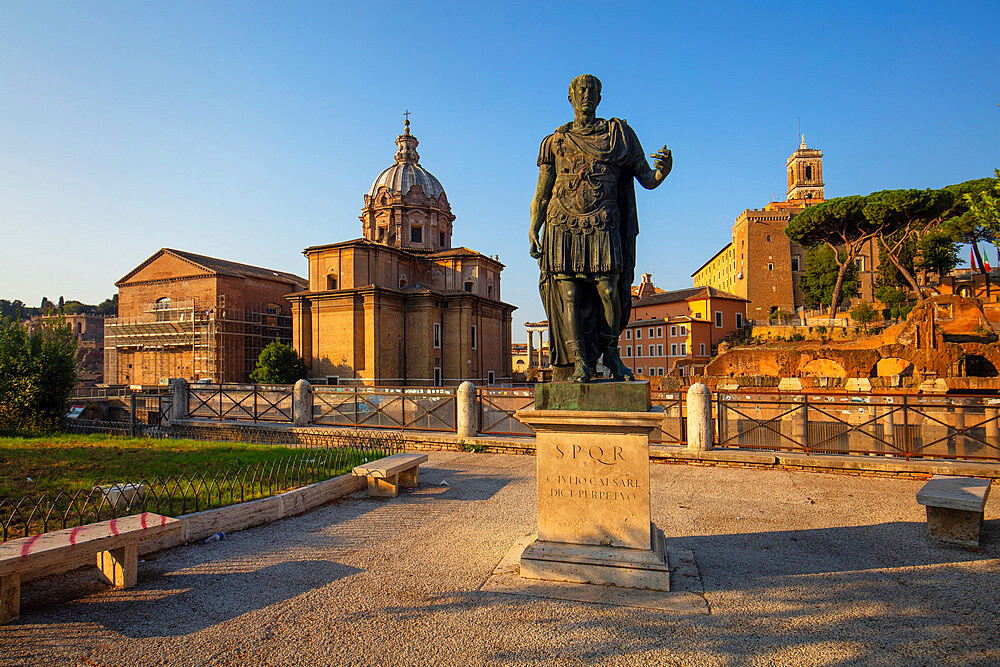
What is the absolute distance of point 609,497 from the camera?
4.20 m

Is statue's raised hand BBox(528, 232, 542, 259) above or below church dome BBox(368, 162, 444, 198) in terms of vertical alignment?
below

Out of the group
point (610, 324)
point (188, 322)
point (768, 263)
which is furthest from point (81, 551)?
point (768, 263)

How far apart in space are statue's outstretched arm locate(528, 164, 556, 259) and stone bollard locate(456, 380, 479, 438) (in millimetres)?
6392

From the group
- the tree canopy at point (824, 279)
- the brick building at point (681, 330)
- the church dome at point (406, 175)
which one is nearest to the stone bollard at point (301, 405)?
the church dome at point (406, 175)

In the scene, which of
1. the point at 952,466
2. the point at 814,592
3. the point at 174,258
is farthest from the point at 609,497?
the point at 174,258

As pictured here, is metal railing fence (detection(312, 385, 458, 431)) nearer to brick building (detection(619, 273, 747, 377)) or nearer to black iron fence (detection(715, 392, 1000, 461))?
black iron fence (detection(715, 392, 1000, 461))

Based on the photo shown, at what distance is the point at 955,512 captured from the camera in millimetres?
5102

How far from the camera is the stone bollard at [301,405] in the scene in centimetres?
1304

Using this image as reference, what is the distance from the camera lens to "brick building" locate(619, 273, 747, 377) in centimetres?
5147

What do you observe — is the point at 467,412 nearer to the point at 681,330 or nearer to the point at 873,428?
the point at 873,428

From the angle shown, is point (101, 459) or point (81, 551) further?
point (101, 459)

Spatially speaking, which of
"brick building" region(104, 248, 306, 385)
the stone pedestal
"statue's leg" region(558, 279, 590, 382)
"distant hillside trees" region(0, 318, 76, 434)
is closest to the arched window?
"brick building" region(104, 248, 306, 385)

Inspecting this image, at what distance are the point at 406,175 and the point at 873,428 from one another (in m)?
40.3

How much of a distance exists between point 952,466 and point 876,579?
518 cm
